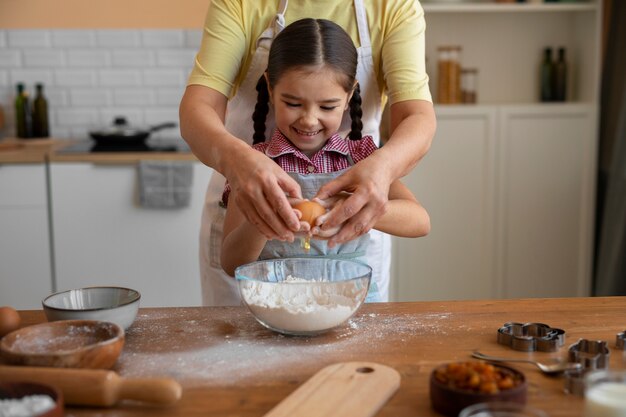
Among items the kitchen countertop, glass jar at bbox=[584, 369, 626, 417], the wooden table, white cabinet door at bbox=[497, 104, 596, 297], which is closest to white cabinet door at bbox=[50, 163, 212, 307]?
the kitchen countertop

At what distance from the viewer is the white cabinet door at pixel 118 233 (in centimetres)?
380

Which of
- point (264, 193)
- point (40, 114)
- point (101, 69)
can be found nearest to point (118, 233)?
point (40, 114)

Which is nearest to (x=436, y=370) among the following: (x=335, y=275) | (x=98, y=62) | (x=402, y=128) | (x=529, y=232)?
(x=335, y=275)

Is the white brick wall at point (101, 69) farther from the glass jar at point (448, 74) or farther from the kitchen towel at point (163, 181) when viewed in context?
the glass jar at point (448, 74)

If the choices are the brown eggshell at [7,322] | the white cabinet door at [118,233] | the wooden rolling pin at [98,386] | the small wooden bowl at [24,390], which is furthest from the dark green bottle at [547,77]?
the small wooden bowl at [24,390]

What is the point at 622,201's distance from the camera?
3.87 metres

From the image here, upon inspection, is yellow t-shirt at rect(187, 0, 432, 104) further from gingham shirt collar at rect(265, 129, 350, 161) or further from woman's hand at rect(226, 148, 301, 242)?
woman's hand at rect(226, 148, 301, 242)

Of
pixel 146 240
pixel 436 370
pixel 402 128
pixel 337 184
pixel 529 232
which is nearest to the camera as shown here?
pixel 436 370

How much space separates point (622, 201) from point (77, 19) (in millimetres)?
2744

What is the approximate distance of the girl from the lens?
→ 199 centimetres

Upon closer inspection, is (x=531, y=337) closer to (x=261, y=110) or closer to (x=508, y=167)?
(x=261, y=110)

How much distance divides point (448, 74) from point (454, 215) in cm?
67

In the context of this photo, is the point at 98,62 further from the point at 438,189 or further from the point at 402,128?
the point at 402,128

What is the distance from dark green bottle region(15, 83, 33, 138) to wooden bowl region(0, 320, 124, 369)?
9.67 ft
